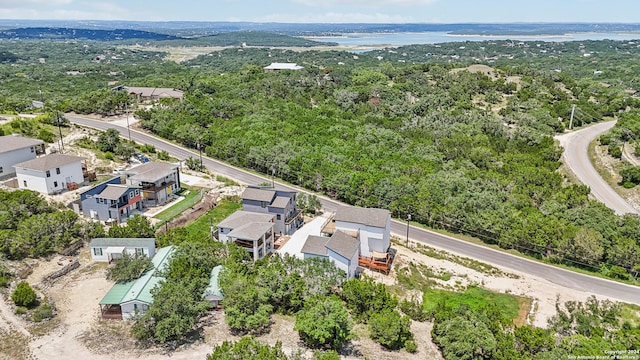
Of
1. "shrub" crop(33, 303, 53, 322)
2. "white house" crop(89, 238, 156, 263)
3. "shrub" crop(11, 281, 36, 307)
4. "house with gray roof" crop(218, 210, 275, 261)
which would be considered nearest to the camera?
"shrub" crop(33, 303, 53, 322)

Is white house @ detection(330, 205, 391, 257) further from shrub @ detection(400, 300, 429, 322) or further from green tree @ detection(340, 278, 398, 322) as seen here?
green tree @ detection(340, 278, 398, 322)

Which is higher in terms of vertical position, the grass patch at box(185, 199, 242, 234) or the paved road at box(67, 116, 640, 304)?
the grass patch at box(185, 199, 242, 234)

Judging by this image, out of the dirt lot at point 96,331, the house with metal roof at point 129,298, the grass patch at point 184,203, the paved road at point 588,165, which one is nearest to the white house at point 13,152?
the grass patch at point 184,203

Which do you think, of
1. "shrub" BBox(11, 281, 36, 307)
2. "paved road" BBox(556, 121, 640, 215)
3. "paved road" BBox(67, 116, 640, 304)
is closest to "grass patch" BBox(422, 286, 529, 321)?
"paved road" BBox(67, 116, 640, 304)

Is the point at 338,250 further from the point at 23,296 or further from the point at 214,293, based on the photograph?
the point at 23,296

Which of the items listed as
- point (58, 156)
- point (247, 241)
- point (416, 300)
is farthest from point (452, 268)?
point (58, 156)

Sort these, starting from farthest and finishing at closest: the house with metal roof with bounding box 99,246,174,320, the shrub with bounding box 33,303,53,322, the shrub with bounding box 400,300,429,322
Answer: the shrub with bounding box 400,300,429,322 < the house with metal roof with bounding box 99,246,174,320 < the shrub with bounding box 33,303,53,322

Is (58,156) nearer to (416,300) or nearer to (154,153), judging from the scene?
(154,153)
